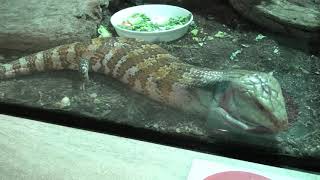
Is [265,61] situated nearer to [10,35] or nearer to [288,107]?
[288,107]

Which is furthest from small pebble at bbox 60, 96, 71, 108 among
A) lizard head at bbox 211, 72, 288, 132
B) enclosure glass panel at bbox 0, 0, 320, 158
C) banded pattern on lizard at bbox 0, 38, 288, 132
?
lizard head at bbox 211, 72, 288, 132

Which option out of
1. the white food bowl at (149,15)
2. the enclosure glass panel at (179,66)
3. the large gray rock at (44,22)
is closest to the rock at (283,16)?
the enclosure glass panel at (179,66)

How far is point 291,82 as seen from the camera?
4.96 ft

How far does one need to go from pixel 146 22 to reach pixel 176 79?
38cm

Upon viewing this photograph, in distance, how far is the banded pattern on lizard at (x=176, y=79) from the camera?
1.40 meters

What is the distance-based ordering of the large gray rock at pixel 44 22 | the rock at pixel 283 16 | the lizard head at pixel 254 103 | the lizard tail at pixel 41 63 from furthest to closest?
1. the large gray rock at pixel 44 22
2. the lizard tail at pixel 41 63
3. the rock at pixel 283 16
4. the lizard head at pixel 254 103

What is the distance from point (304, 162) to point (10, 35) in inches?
55.0

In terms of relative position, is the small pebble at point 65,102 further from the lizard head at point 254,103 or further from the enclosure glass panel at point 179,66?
the lizard head at point 254,103

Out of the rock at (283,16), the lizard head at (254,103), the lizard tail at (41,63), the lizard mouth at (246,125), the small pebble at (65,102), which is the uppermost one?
the rock at (283,16)

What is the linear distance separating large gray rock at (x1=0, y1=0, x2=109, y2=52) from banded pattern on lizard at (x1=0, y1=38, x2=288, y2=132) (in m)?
0.08

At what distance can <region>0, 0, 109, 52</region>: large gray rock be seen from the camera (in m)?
1.98

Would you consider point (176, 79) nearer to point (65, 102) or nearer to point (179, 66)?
point (179, 66)

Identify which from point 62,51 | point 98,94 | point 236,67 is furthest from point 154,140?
point 62,51

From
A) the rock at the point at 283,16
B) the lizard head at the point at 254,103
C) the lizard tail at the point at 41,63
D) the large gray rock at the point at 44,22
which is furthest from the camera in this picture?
the large gray rock at the point at 44,22
